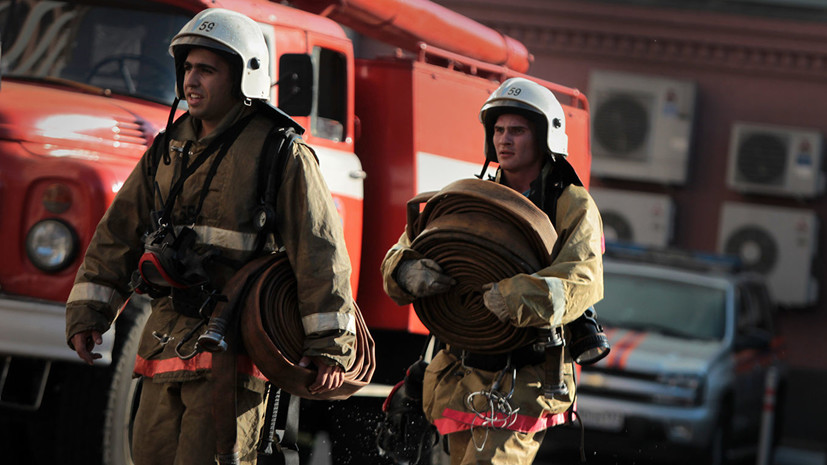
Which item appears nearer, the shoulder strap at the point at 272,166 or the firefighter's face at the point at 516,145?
the shoulder strap at the point at 272,166

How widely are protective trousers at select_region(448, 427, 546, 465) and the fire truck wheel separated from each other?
1.91 meters

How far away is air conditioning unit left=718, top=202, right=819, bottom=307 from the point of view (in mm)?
17266

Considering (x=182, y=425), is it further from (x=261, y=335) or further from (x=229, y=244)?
(x=229, y=244)

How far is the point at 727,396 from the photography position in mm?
10922

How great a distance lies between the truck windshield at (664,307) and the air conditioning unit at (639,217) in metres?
5.75

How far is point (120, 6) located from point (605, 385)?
5750 millimetres

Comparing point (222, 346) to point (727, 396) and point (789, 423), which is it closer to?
point (727, 396)

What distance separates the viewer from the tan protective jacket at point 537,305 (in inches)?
173

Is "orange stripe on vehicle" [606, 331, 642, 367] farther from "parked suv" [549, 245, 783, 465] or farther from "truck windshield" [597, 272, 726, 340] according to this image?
"truck windshield" [597, 272, 726, 340]

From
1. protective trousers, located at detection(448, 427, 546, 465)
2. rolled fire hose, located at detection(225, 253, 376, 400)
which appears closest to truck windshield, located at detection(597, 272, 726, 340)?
protective trousers, located at detection(448, 427, 546, 465)

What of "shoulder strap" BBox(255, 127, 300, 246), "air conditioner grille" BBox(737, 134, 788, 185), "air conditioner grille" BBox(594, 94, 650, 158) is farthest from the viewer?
"air conditioner grille" BBox(594, 94, 650, 158)

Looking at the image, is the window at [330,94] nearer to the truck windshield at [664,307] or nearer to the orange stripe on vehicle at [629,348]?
the orange stripe on vehicle at [629,348]

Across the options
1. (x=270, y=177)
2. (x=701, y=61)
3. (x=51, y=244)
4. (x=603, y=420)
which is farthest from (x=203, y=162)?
(x=701, y=61)

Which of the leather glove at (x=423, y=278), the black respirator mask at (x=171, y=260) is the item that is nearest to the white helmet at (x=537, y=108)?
the leather glove at (x=423, y=278)
